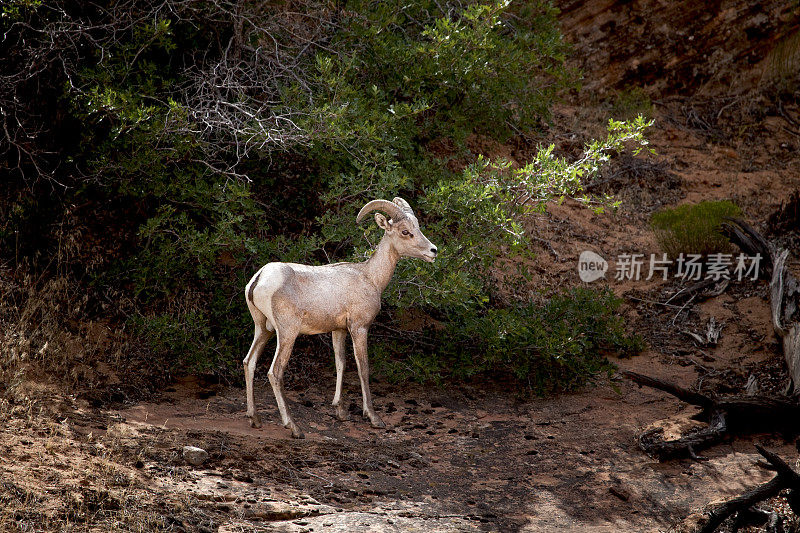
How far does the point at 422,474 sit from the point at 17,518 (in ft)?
9.73

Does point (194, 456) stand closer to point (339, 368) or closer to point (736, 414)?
point (339, 368)

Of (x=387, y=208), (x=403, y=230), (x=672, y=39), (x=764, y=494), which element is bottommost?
(x=764, y=494)

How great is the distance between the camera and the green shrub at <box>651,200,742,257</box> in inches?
466

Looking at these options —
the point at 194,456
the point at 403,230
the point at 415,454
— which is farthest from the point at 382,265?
the point at 194,456

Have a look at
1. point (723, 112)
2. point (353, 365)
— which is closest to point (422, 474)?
point (353, 365)

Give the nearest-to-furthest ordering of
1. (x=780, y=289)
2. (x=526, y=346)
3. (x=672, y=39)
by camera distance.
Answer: (x=526, y=346) → (x=780, y=289) → (x=672, y=39)

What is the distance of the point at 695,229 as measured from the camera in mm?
11891

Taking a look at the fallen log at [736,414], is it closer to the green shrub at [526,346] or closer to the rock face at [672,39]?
the green shrub at [526,346]

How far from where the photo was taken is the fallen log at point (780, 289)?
27.7 ft

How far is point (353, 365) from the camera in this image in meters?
8.94

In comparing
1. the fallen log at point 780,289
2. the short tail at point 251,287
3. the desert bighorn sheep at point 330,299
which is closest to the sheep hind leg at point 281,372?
the desert bighorn sheep at point 330,299

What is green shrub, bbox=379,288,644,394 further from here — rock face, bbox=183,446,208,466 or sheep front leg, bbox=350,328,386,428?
rock face, bbox=183,446,208,466

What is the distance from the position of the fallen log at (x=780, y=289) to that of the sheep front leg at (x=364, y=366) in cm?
397

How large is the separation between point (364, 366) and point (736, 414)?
3.42 m
